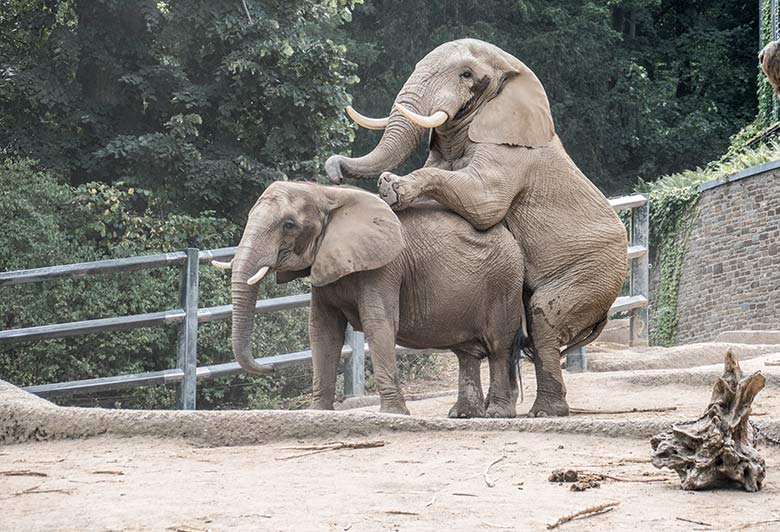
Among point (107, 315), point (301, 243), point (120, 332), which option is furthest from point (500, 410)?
point (107, 315)

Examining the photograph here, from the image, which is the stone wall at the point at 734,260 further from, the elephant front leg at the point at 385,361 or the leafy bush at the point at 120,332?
the elephant front leg at the point at 385,361

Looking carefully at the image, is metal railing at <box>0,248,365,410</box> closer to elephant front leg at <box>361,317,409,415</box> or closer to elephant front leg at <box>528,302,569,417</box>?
elephant front leg at <box>361,317,409,415</box>

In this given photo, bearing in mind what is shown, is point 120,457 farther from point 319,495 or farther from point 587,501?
point 587,501

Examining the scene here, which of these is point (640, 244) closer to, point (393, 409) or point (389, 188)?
point (389, 188)

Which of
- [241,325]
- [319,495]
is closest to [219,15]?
[241,325]

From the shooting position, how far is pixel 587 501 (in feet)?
17.9

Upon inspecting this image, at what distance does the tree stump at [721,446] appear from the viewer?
562 cm

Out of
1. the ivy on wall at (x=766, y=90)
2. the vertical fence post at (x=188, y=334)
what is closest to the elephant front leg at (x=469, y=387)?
the vertical fence post at (x=188, y=334)

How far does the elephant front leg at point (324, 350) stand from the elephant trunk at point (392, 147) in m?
0.76

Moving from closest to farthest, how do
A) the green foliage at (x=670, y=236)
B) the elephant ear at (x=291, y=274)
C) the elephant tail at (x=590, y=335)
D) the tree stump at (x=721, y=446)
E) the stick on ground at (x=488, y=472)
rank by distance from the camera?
the tree stump at (x=721, y=446) < the stick on ground at (x=488, y=472) < the elephant ear at (x=291, y=274) < the elephant tail at (x=590, y=335) < the green foliage at (x=670, y=236)

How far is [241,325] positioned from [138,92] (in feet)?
42.1

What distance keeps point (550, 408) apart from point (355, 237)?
5.41 ft

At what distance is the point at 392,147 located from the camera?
27.1 feet

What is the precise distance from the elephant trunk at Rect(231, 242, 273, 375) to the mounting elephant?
2.69 feet
